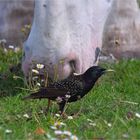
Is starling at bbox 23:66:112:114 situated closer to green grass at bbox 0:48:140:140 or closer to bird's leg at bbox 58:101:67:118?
bird's leg at bbox 58:101:67:118

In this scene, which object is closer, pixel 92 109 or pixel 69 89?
pixel 69 89

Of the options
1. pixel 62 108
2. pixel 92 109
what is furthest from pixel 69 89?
pixel 92 109

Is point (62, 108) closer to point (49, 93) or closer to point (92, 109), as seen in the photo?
point (49, 93)

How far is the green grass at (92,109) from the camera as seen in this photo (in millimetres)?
4084

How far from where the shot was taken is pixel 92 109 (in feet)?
16.1

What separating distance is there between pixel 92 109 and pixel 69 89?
0.27m

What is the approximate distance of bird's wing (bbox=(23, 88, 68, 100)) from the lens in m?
4.61

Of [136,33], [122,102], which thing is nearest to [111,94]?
[122,102]

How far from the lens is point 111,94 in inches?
216

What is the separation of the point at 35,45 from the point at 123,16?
2.00m

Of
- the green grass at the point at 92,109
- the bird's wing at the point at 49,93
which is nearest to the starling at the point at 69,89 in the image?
the bird's wing at the point at 49,93

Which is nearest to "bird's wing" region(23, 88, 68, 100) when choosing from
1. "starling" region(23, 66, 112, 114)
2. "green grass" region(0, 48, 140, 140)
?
"starling" region(23, 66, 112, 114)

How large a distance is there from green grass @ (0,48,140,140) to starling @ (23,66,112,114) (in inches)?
4.2

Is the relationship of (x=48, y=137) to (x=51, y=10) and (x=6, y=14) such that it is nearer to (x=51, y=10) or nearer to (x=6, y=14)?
(x=51, y=10)
